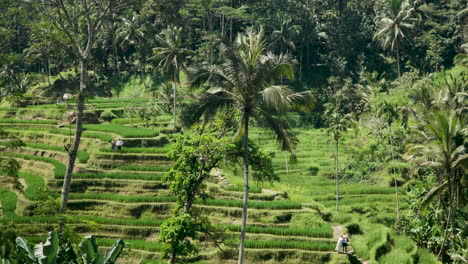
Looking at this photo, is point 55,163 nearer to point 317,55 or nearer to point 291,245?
point 291,245

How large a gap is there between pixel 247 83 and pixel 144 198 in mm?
15392

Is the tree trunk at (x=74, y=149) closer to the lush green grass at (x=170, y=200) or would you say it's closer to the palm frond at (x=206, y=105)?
the palm frond at (x=206, y=105)

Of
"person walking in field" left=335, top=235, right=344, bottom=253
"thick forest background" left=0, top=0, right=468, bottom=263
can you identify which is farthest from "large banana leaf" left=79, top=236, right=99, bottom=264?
"thick forest background" left=0, top=0, right=468, bottom=263

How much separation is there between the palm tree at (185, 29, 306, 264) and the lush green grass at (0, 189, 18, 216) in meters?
15.1

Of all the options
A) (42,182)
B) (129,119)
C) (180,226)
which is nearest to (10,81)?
(129,119)

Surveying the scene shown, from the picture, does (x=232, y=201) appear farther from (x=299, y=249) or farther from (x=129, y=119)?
(x=129, y=119)

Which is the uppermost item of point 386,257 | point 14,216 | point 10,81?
point 10,81

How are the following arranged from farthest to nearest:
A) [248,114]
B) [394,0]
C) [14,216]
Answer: [394,0] → [14,216] → [248,114]

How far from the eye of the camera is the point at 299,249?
1134 inches

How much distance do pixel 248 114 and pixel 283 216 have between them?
12755mm

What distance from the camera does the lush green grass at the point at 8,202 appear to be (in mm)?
29734

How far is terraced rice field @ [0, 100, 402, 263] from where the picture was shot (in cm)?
2886

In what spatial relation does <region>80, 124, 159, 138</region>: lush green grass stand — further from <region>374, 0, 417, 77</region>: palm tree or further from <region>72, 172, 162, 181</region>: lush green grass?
<region>374, 0, 417, 77</region>: palm tree

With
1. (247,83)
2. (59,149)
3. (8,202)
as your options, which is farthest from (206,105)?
(59,149)
